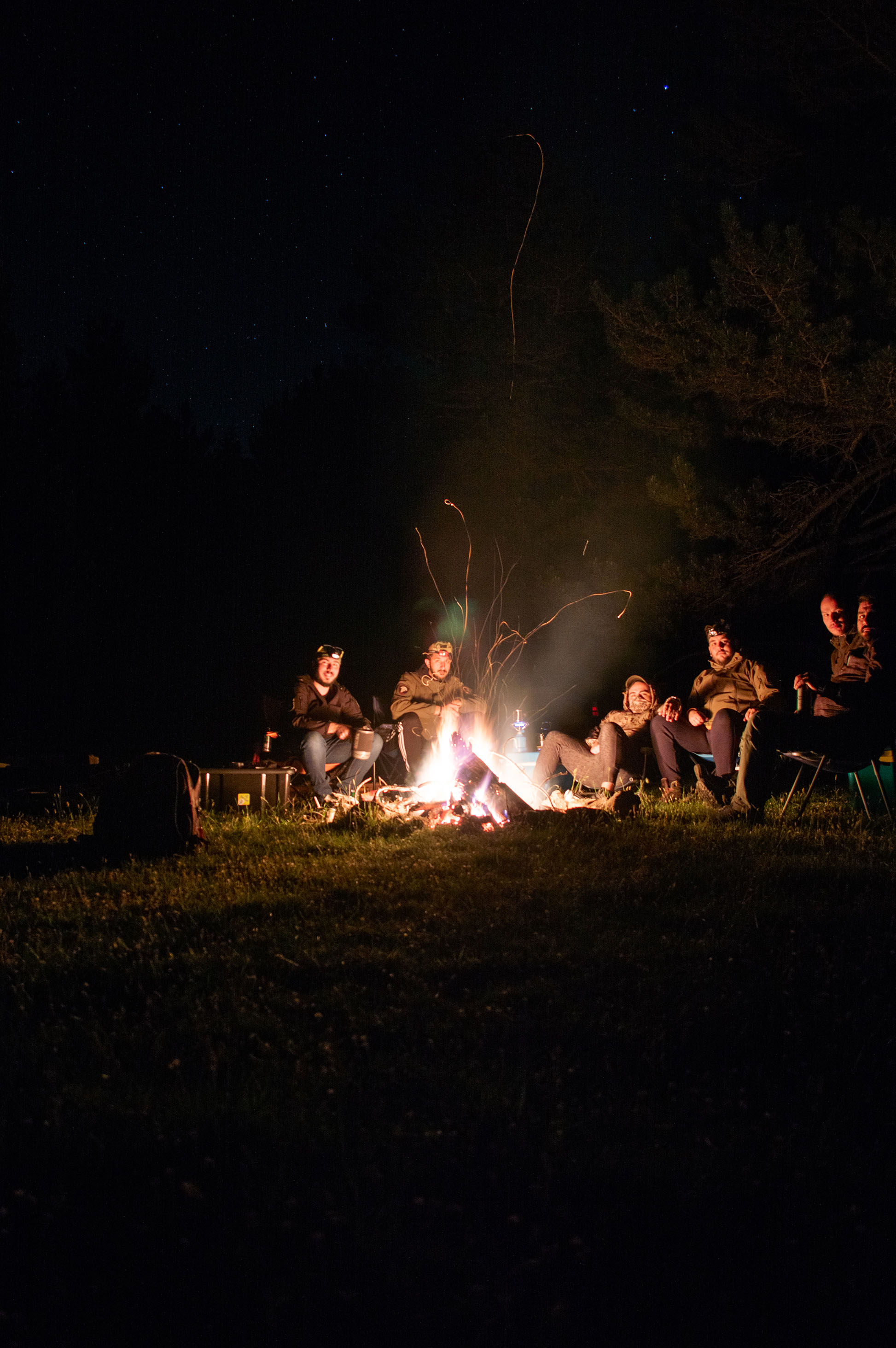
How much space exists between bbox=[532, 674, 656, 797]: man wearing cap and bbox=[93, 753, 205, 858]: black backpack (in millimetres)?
3070

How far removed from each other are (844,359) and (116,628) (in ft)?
40.1

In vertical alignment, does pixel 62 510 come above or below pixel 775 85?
below

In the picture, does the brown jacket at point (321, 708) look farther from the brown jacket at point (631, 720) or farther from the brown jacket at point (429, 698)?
the brown jacket at point (631, 720)

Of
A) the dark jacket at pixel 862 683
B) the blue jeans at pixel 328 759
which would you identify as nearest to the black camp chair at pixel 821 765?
the dark jacket at pixel 862 683

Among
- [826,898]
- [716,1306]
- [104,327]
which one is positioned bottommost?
[716,1306]

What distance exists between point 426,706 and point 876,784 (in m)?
3.53

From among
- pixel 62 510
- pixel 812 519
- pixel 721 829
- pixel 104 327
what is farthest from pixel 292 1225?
pixel 104 327

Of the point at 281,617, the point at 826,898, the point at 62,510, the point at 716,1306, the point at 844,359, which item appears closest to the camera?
the point at 716,1306

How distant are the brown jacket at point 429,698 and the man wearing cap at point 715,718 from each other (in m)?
1.59

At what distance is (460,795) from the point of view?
6.92m

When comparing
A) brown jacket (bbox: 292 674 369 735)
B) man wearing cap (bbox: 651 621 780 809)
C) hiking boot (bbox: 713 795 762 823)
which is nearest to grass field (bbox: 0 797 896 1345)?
hiking boot (bbox: 713 795 762 823)

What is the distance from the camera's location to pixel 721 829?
20.7 ft

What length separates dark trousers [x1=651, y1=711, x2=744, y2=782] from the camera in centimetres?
729

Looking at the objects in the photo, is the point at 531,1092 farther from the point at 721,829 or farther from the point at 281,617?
the point at 281,617
